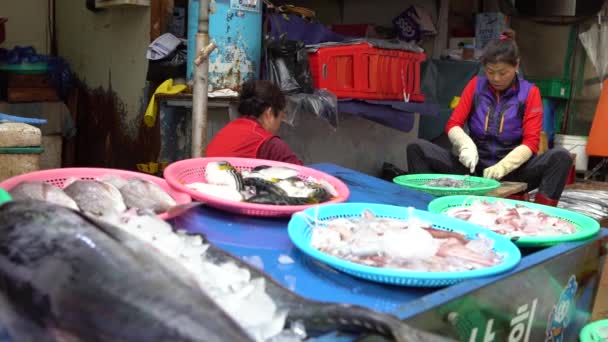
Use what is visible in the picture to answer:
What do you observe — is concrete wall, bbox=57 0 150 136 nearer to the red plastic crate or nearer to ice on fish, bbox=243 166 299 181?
the red plastic crate

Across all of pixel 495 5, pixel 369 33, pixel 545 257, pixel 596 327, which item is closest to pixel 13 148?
pixel 545 257

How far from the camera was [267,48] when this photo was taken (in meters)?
5.55

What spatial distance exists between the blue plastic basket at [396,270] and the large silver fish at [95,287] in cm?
54

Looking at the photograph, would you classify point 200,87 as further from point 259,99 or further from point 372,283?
point 372,283

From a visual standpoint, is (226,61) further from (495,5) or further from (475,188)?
(495,5)

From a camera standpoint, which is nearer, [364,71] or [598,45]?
[364,71]

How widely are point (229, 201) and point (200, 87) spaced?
2.11 metres

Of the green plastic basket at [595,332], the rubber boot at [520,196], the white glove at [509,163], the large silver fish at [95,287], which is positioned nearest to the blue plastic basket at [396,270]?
the large silver fish at [95,287]

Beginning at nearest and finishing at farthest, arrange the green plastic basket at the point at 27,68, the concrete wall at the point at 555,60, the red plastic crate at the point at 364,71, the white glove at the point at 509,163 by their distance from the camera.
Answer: the white glove at the point at 509,163, the red plastic crate at the point at 364,71, the green plastic basket at the point at 27,68, the concrete wall at the point at 555,60

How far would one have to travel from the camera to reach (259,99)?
12.9 ft

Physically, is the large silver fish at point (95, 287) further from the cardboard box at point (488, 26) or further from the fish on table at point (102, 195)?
the cardboard box at point (488, 26)

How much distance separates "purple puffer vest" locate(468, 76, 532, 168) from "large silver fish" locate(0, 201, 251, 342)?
436 centimetres

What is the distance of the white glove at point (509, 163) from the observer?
4.65 metres

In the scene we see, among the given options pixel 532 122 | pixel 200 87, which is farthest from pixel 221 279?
pixel 532 122
